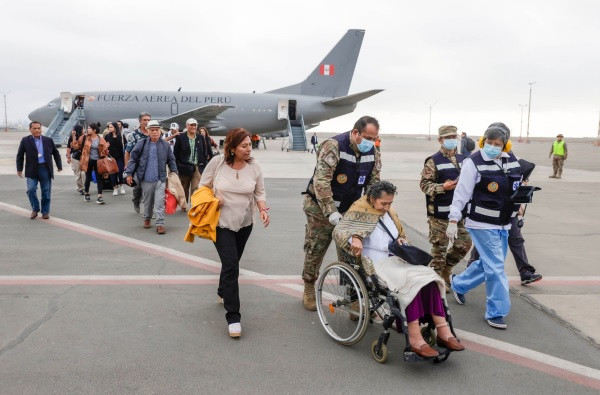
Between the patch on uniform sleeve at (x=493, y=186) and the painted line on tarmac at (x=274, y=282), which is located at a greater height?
the patch on uniform sleeve at (x=493, y=186)

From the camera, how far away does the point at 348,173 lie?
4477 mm

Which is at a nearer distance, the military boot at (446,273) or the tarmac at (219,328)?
the tarmac at (219,328)

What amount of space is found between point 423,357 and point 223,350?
1570mm

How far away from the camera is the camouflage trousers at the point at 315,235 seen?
14.9 ft

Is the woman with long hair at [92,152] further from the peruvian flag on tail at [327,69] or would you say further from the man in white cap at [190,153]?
the peruvian flag on tail at [327,69]

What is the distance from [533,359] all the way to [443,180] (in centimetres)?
202

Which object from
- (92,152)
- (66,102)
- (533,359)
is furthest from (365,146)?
(66,102)

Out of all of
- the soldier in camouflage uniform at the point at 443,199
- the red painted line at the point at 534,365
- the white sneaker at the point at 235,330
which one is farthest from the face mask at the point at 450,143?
the white sneaker at the point at 235,330

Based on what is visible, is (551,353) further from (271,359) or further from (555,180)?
(555,180)

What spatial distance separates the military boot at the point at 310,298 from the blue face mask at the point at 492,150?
2.09m

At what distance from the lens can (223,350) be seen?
384cm

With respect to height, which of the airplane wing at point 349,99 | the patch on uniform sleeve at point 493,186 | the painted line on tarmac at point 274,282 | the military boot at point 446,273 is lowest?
the painted line on tarmac at point 274,282

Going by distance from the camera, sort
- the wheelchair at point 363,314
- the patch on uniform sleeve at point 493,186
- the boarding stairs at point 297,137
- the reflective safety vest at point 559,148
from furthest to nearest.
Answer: the boarding stairs at point 297,137
the reflective safety vest at point 559,148
the patch on uniform sleeve at point 493,186
the wheelchair at point 363,314

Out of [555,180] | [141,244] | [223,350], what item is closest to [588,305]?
[223,350]
